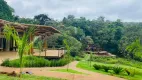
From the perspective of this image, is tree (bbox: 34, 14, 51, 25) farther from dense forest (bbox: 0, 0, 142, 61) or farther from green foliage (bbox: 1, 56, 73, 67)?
green foliage (bbox: 1, 56, 73, 67)

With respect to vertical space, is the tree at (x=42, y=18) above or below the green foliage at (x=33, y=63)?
above

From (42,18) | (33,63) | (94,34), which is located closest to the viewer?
(33,63)

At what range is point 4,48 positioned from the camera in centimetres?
2436

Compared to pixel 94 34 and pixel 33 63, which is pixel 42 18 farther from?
pixel 33 63

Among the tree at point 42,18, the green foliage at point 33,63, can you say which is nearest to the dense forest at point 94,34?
the tree at point 42,18

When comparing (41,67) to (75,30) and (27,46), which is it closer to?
(27,46)

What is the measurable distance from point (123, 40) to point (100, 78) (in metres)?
25.8

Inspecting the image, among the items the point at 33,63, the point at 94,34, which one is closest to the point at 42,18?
the point at 94,34

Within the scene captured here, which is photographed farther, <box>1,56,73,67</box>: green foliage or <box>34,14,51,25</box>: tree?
<box>34,14,51,25</box>: tree

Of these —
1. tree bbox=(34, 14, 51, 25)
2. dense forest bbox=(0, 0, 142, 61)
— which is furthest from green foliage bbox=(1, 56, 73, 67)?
tree bbox=(34, 14, 51, 25)

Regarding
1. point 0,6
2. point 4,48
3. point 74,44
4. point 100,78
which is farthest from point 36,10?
point 100,78

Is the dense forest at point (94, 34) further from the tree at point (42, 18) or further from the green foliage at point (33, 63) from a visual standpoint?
the green foliage at point (33, 63)

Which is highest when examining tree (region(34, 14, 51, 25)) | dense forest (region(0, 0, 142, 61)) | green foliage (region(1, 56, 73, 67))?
tree (region(34, 14, 51, 25))

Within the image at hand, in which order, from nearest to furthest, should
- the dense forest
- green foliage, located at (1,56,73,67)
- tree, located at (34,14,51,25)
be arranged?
green foliage, located at (1,56,73,67) → the dense forest → tree, located at (34,14,51,25)
